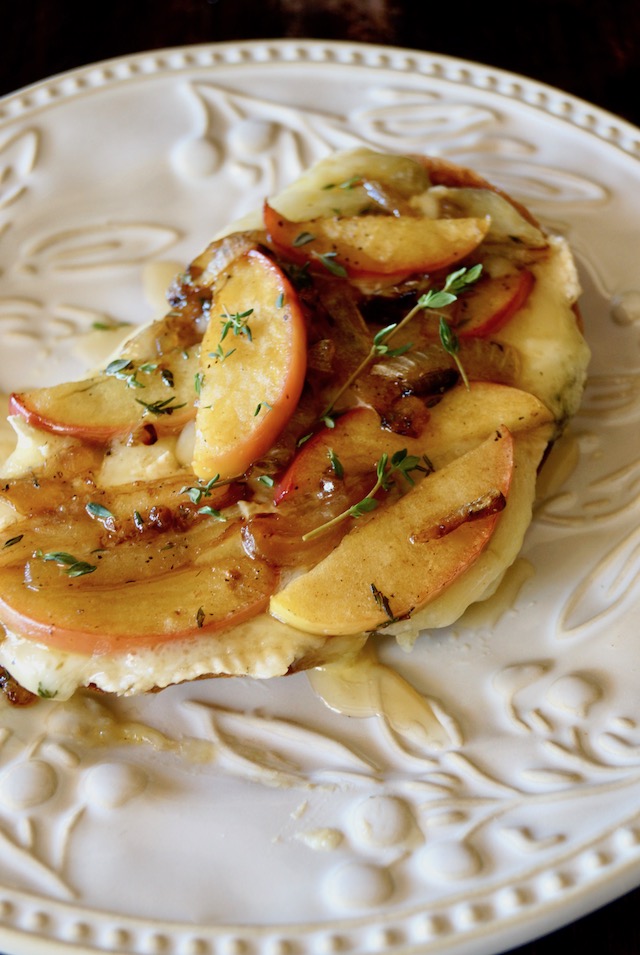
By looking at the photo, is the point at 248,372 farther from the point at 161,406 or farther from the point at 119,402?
the point at 119,402

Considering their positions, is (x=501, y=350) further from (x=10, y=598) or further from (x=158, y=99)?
(x=158, y=99)

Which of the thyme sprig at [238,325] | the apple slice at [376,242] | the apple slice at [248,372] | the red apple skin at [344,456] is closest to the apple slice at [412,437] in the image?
the red apple skin at [344,456]

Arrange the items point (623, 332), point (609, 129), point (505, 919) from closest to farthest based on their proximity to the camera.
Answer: point (505, 919) → point (623, 332) → point (609, 129)

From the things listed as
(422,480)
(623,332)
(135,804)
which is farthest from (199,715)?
(623,332)

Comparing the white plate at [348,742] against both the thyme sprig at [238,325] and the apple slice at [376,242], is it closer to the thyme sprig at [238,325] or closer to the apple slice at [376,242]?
the apple slice at [376,242]

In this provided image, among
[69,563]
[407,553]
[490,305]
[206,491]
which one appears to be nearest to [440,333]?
[490,305]

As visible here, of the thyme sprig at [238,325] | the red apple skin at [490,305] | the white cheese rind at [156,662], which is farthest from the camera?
the red apple skin at [490,305]
